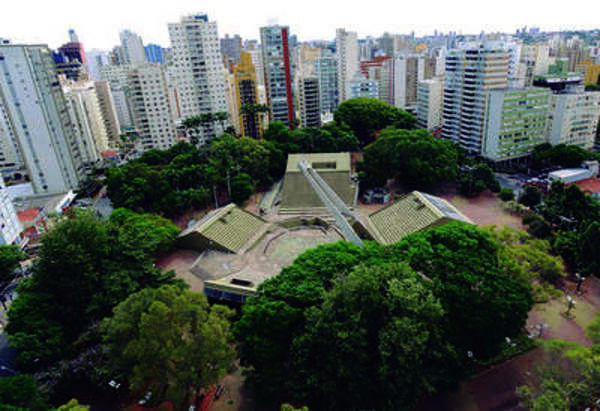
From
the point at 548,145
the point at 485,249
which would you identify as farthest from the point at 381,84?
the point at 485,249

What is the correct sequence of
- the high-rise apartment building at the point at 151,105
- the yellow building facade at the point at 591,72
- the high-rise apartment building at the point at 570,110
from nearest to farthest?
the high-rise apartment building at the point at 570,110 → the high-rise apartment building at the point at 151,105 → the yellow building facade at the point at 591,72

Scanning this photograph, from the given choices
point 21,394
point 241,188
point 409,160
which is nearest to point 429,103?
point 409,160

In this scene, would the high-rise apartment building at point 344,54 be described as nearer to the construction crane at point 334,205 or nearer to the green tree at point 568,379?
the construction crane at point 334,205

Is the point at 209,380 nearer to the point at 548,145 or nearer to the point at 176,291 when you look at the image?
the point at 176,291

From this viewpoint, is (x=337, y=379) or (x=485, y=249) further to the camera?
(x=485, y=249)

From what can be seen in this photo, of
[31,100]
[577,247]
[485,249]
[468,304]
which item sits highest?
[31,100]

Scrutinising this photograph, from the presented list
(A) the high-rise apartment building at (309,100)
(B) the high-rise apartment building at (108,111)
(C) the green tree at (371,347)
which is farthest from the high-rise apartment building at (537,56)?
(B) the high-rise apartment building at (108,111)

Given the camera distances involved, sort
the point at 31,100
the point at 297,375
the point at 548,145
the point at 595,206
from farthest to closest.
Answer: the point at 548,145 → the point at 31,100 → the point at 595,206 → the point at 297,375
